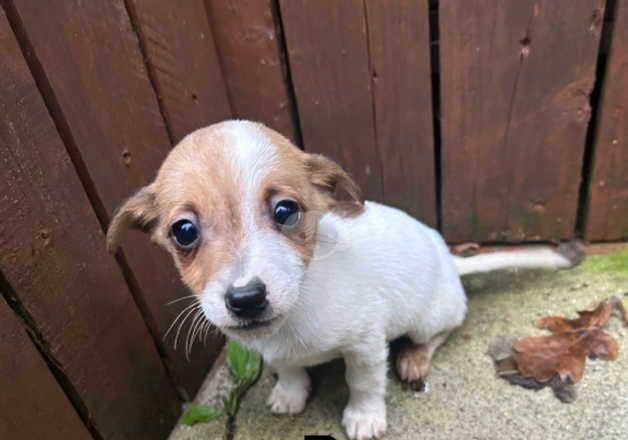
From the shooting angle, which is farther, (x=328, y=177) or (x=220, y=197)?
(x=328, y=177)

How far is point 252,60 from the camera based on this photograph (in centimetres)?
312

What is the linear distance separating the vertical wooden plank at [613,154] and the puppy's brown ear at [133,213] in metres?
2.27

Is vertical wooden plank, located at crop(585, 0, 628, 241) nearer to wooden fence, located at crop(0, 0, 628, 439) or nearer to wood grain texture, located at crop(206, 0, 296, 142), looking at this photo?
wooden fence, located at crop(0, 0, 628, 439)

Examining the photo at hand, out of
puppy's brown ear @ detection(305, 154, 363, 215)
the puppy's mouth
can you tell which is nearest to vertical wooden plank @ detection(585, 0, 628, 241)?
puppy's brown ear @ detection(305, 154, 363, 215)

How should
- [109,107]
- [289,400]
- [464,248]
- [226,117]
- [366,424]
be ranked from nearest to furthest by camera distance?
[109,107]
[366,424]
[289,400]
[226,117]
[464,248]

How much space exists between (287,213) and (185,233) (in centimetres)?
37

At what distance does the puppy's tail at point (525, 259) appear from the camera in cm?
325

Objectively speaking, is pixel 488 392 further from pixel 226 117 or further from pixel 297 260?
pixel 226 117

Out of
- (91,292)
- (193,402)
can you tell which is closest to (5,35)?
(91,292)

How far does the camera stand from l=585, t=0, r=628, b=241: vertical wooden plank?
9.37ft

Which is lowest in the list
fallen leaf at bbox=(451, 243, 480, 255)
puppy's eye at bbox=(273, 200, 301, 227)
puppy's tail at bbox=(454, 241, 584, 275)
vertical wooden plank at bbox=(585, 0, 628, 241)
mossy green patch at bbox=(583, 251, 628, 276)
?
mossy green patch at bbox=(583, 251, 628, 276)

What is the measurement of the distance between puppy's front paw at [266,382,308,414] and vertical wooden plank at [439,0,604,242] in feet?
4.45

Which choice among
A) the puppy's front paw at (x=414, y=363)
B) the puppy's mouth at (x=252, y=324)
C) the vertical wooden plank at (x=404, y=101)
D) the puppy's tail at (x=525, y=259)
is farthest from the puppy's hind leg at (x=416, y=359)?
the puppy's mouth at (x=252, y=324)

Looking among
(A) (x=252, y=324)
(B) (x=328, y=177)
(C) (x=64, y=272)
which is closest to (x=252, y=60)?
(B) (x=328, y=177)
